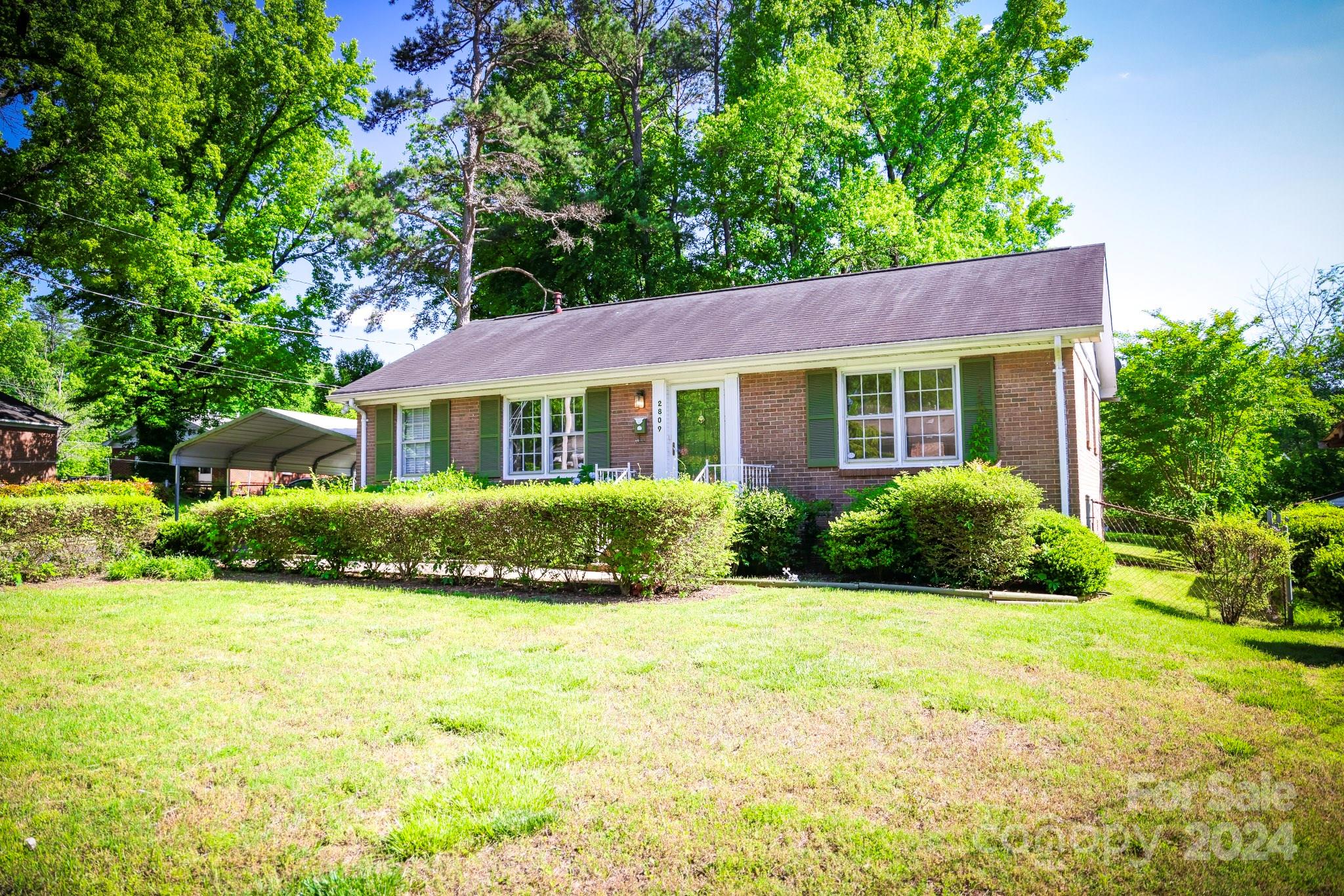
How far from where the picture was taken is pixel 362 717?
4.46 metres

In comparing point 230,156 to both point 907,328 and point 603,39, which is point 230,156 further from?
point 907,328

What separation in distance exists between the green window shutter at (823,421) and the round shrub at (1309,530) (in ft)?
19.7

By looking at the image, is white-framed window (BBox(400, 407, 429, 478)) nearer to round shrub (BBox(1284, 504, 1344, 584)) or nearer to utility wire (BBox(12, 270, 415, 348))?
utility wire (BBox(12, 270, 415, 348))

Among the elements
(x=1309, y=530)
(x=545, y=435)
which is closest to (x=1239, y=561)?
(x=1309, y=530)

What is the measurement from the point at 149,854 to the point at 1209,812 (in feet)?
14.3

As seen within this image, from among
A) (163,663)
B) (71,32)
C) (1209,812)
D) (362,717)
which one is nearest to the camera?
(1209,812)

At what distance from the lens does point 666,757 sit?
3.83 meters

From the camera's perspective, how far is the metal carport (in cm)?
1906

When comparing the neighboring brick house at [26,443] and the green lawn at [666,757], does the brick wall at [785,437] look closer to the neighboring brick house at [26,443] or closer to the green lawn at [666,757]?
the green lawn at [666,757]

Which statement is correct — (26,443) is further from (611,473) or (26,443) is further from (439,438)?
(611,473)

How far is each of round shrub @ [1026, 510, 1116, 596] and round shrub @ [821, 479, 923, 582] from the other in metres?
1.38

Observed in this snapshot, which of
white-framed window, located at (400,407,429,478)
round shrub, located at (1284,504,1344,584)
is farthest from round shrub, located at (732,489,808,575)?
white-framed window, located at (400,407,429,478)

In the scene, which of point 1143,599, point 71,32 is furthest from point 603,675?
point 71,32

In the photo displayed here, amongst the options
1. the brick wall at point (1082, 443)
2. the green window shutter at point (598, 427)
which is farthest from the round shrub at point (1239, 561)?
the green window shutter at point (598, 427)
